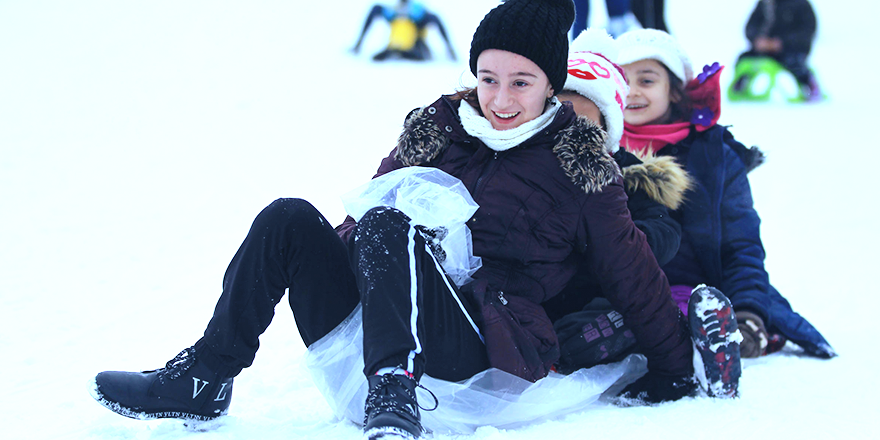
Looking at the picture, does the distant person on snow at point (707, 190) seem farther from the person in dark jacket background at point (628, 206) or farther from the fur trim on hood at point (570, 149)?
the fur trim on hood at point (570, 149)

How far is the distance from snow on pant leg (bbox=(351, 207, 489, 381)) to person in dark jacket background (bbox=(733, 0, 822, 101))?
24.6 feet

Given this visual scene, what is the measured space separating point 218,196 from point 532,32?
9.65 feet

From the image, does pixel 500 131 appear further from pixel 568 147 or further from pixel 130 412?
pixel 130 412

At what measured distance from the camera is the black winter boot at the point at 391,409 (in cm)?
144

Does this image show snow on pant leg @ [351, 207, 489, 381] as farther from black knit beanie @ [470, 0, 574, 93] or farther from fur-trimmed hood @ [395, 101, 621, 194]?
black knit beanie @ [470, 0, 574, 93]

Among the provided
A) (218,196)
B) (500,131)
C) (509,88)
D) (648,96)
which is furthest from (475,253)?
(218,196)

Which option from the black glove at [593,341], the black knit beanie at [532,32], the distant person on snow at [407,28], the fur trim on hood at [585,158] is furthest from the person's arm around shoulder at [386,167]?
the distant person on snow at [407,28]

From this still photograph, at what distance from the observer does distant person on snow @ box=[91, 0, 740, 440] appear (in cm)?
163

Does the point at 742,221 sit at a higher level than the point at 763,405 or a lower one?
higher

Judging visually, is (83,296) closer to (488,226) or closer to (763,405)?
(488,226)

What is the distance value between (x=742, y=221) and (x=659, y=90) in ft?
1.72

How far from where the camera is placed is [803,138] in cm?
680

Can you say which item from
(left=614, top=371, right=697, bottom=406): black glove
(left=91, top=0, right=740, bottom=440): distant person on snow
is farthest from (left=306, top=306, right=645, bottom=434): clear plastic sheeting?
(left=614, top=371, right=697, bottom=406): black glove

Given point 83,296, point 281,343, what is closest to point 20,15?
point 83,296
